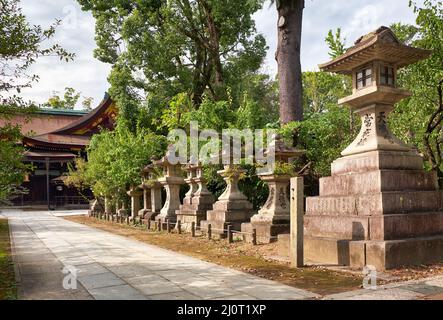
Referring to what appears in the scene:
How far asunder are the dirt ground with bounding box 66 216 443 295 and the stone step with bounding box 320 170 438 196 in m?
1.57

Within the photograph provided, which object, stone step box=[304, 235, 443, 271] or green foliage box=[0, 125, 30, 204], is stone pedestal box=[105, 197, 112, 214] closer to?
green foliage box=[0, 125, 30, 204]

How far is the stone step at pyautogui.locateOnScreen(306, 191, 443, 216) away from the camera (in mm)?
7722

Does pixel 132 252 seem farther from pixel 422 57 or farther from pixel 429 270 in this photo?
pixel 422 57

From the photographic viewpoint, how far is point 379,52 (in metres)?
8.23

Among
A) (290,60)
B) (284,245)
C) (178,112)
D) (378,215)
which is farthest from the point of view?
(178,112)

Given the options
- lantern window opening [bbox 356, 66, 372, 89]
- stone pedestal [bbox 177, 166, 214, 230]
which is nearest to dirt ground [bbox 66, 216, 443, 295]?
stone pedestal [bbox 177, 166, 214, 230]

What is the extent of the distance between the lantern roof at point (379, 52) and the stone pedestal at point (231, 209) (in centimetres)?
550

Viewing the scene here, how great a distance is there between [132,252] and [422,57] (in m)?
7.76

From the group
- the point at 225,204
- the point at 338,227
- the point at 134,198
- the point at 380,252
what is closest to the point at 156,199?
the point at 134,198

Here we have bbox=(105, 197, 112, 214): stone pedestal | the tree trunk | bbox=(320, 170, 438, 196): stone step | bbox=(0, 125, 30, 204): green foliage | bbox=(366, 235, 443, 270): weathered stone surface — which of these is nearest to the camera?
bbox=(366, 235, 443, 270): weathered stone surface

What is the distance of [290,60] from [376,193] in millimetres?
8553

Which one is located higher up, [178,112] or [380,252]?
[178,112]

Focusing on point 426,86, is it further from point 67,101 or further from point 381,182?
point 67,101
